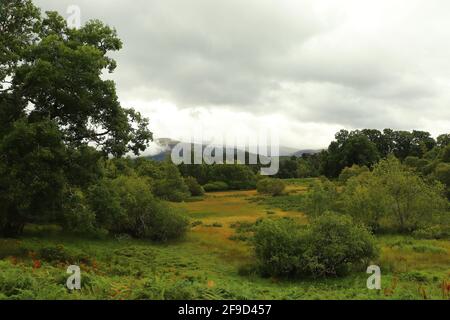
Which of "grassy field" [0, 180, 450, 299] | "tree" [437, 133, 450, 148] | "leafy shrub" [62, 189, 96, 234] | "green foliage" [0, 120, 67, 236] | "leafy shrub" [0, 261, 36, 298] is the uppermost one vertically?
"tree" [437, 133, 450, 148]

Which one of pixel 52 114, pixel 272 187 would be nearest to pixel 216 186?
pixel 272 187

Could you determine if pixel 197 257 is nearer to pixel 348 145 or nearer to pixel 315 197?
pixel 315 197

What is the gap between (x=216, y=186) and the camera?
90.6 meters

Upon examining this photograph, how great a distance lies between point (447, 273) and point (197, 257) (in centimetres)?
1375

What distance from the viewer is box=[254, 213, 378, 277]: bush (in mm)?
21359

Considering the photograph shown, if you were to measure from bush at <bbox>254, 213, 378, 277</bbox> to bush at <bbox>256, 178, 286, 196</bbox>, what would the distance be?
173 feet

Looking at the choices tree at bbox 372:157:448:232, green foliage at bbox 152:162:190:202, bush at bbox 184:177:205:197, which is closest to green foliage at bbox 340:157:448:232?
tree at bbox 372:157:448:232

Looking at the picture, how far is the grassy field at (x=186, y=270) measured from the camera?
35.9 ft

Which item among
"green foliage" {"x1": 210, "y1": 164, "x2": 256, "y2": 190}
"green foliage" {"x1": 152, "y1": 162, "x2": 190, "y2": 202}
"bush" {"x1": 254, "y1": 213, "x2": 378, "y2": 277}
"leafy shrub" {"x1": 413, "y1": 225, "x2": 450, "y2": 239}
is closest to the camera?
"bush" {"x1": 254, "y1": 213, "x2": 378, "y2": 277}

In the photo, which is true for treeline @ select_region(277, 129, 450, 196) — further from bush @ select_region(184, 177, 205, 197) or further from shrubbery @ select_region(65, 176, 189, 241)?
shrubbery @ select_region(65, 176, 189, 241)

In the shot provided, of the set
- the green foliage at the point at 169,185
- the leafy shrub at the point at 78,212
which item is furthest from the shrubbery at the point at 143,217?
the green foliage at the point at 169,185

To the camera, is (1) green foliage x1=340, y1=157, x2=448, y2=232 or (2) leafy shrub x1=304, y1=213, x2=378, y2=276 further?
(1) green foliage x1=340, y1=157, x2=448, y2=232

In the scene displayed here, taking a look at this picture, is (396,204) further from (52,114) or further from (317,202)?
(52,114)

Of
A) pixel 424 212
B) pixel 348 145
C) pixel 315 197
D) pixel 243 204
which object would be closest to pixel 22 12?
pixel 315 197
